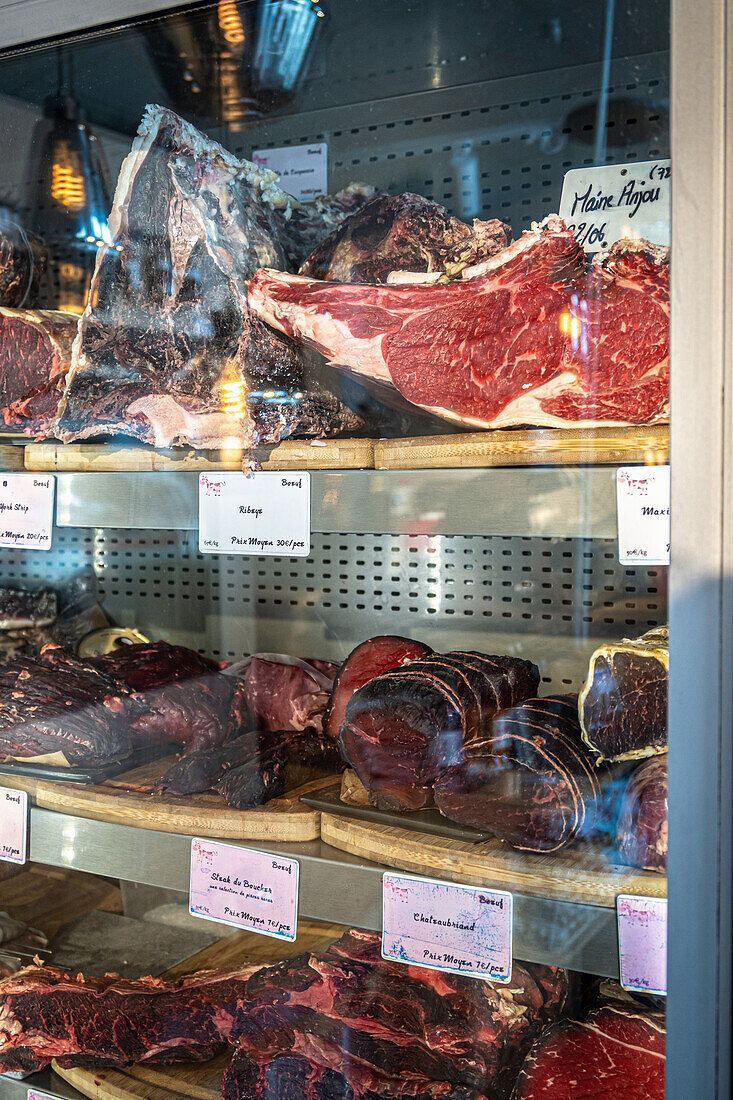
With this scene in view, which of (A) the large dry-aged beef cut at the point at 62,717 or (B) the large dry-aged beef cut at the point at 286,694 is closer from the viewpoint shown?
(A) the large dry-aged beef cut at the point at 62,717

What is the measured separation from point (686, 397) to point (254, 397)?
2.32ft

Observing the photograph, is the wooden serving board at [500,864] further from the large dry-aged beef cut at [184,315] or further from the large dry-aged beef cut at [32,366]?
the large dry-aged beef cut at [32,366]

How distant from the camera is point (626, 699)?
1084 millimetres

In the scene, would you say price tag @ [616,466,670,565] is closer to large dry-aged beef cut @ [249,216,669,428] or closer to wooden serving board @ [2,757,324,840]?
large dry-aged beef cut @ [249,216,669,428]

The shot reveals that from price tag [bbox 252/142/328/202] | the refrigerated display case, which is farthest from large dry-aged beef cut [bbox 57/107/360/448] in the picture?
price tag [bbox 252/142/328/202]

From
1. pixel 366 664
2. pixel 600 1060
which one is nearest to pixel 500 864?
pixel 600 1060

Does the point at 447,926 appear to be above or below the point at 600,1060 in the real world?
above

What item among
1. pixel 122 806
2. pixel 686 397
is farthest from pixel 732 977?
pixel 122 806

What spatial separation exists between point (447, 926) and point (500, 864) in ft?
0.34

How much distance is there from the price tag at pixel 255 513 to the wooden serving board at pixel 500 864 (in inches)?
15.9

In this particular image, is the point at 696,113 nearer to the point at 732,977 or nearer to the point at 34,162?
the point at 732,977

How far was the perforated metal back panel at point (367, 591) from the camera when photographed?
1.62 metres

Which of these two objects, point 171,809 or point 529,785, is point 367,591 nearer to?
point 171,809

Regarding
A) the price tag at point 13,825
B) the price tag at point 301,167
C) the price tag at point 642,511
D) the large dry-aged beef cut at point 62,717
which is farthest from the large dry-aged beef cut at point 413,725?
the price tag at point 301,167
